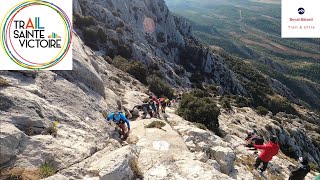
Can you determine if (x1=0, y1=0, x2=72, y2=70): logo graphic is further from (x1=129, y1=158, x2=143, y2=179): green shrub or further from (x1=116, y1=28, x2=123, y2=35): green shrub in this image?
(x1=116, y1=28, x2=123, y2=35): green shrub

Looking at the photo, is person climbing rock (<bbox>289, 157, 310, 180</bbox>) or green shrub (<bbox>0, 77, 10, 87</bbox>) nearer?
green shrub (<bbox>0, 77, 10, 87</bbox>)

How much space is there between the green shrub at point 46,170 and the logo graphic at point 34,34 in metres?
5.66

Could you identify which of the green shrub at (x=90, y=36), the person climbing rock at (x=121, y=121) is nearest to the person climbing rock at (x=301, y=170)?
the person climbing rock at (x=121, y=121)

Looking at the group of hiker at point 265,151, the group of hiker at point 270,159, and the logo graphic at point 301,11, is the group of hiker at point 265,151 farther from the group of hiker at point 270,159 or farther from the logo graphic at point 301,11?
the logo graphic at point 301,11

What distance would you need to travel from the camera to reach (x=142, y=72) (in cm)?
4697

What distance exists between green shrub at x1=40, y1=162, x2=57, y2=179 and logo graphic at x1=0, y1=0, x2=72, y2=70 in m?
5.66

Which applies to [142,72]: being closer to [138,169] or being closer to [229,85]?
[138,169]

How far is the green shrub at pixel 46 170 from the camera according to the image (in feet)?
33.4

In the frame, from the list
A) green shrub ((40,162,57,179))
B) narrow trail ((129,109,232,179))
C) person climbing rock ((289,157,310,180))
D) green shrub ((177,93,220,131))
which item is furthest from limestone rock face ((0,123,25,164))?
green shrub ((177,93,220,131))

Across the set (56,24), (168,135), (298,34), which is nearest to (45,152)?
(56,24)

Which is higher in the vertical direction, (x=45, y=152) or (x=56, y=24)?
(x=56, y=24)

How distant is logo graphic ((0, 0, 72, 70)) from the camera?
A: 1331 centimetres

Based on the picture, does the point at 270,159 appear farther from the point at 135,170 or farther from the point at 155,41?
the point at 155,41

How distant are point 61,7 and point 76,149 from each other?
284 inches
